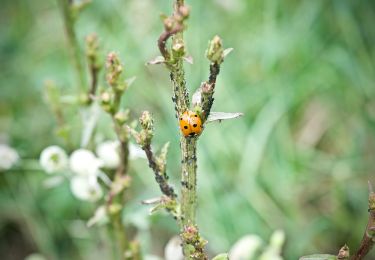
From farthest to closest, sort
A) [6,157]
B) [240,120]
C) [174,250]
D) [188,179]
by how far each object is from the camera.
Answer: [240,120] → [6,157] → [174,250] → [188,179]

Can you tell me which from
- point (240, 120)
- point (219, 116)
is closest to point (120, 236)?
point (219, 116)

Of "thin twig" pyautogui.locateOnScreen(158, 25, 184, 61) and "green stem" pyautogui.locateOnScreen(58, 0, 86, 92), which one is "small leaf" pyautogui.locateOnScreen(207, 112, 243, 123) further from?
"green stem" pyautogui.locateOnScreen(58, 0, 86, 92)

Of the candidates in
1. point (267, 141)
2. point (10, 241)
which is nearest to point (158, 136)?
point (267, 141)

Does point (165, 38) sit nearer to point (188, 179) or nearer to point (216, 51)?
point (216, 51)

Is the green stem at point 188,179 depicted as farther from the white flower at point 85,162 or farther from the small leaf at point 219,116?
the white flower at point 85,162

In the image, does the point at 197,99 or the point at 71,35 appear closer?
the point at 197,99

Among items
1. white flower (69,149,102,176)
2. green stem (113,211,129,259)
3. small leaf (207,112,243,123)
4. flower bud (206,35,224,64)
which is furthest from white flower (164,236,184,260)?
flower bud (206,35,224,64)

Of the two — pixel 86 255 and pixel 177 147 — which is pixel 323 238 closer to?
pixel 177 147
